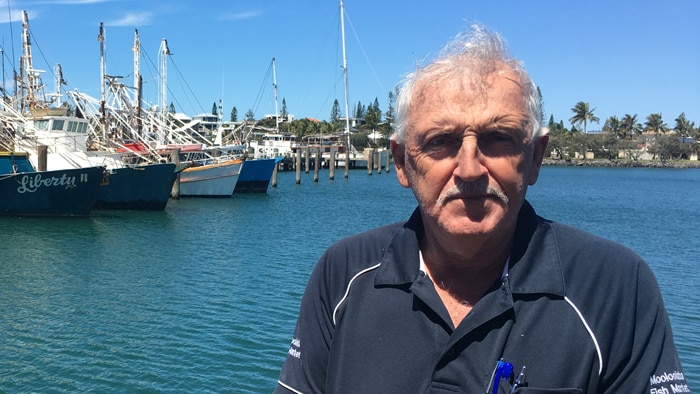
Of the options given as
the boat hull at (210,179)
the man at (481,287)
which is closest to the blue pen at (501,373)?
the man at (481,287)

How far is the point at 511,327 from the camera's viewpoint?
1838 mm

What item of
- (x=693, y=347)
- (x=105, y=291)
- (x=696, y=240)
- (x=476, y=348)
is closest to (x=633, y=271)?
(x=476, y=348)

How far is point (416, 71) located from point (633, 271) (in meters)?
0.81

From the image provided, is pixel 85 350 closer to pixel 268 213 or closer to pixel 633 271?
pixel 633 271

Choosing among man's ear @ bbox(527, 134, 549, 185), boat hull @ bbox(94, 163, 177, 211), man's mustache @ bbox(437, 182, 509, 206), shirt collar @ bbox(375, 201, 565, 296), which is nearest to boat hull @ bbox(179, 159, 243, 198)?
boat hull @ bbox(94, 163, 177, 211)

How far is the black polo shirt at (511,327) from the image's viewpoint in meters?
1.79

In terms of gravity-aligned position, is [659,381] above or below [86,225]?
above

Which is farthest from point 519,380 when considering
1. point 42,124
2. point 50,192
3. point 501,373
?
point 42,124

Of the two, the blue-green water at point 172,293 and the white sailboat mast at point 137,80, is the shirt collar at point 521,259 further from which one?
the white sailboat mast at point 137,80

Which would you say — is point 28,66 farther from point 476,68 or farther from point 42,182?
point 476,68

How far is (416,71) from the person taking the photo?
2.03 meters

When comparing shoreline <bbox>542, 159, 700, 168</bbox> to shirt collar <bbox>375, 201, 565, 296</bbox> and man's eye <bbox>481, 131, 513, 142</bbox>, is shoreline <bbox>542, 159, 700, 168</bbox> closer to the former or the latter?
shirt collar <bbox>375, 201, 565, 296</bbox>

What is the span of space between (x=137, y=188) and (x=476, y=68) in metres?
30.2

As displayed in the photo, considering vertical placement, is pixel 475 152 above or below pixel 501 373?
above
